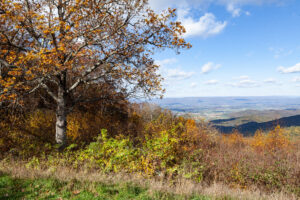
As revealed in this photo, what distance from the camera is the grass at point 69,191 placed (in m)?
4.78

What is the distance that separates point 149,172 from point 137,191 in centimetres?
156

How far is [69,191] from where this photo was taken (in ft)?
16.8

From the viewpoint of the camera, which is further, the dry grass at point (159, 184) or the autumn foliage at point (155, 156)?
the autumn foliage at point (155, 156)

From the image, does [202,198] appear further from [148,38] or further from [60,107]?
[60,107]

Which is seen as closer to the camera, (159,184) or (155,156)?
(159,184)

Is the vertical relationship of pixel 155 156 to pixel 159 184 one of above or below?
above

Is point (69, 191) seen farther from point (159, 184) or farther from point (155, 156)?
point (155, 156)

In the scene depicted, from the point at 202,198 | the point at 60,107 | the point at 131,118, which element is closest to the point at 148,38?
the point at 60,107

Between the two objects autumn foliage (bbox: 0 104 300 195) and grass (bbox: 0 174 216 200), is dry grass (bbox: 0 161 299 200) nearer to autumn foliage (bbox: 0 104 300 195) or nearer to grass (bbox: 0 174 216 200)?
grass (bbox: 0 174 216 200)

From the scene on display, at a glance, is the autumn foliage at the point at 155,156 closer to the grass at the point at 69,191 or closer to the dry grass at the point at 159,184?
the dry grass at the point at 159,184

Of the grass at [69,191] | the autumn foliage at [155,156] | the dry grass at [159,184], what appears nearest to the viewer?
the grass at [69,191]

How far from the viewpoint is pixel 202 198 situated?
4758 millimetres

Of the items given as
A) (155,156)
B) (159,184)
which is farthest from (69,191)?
(155,156)

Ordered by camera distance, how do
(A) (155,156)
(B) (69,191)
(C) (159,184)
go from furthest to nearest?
1. (A) (155,156)
2. (C) (159,184)
3. (B) (69,191)
